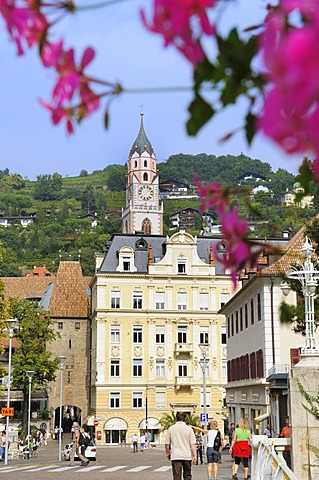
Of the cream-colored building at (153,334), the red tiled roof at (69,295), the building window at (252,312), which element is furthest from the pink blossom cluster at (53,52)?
the red tiled roof at (69,295)

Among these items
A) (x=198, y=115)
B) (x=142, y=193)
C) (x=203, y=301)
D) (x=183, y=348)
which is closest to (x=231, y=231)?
(x=198, y=115)

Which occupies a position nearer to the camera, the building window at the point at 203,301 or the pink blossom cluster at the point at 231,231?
the pink blossom cluster at the point at 231,231

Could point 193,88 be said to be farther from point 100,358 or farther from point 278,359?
point 100,358

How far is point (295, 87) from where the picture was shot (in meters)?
1.50

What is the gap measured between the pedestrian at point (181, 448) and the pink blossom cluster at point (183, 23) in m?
13.4

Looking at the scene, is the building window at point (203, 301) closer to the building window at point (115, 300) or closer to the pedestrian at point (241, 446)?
the building window at point (115, 300)

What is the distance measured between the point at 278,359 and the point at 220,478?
Answer: 53.2 ft

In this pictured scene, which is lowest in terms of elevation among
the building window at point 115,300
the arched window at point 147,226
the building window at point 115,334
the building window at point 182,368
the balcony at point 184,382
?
the balcony at point 184,382

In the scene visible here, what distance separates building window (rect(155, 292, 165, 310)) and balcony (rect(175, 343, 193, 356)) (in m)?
3.81

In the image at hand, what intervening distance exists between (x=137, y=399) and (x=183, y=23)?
71.4 m

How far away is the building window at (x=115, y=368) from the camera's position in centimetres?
7162

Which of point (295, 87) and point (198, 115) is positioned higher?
point (198, 115)

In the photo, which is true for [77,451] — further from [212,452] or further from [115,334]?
[115,334]

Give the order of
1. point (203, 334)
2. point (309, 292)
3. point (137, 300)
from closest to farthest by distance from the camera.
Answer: point (309, 292) → point (137, 300) → point (203, 334)
